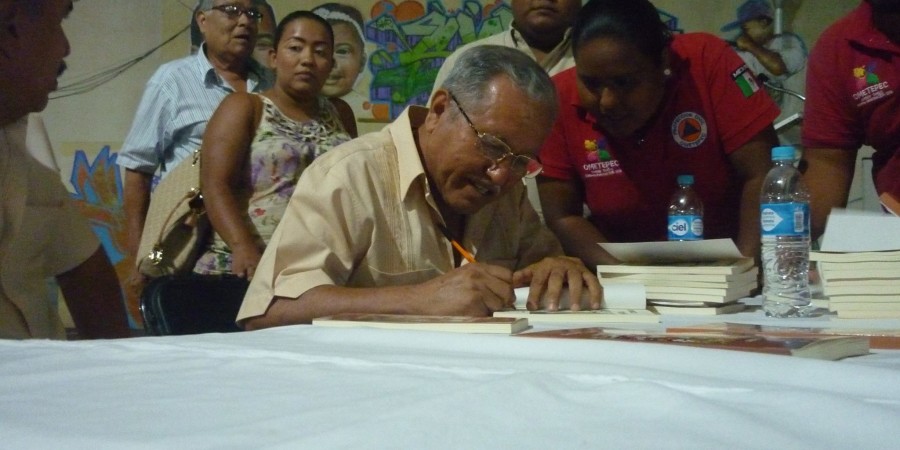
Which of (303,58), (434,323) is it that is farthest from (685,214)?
(303,58)

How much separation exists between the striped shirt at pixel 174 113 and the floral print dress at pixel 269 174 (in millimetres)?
581

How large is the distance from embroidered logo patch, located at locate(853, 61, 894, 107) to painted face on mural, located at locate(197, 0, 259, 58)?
183 centimetres

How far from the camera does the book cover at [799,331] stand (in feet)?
3.30

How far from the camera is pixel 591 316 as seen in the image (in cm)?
135

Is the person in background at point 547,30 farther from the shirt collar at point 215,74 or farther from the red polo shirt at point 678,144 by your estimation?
the shirt collar at point 215,74

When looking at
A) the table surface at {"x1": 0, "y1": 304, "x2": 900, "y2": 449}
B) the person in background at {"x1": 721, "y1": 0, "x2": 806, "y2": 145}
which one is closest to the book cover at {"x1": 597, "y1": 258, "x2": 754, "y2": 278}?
the table surface at {"x1": 0, "y1": 304, "x2": 900, "y2": 449}

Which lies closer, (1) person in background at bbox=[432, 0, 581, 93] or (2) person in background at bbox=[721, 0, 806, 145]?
(1) person in background at bbox=[432, 0, 581, 93]

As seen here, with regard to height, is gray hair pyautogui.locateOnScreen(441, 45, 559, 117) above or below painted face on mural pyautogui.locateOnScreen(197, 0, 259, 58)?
below

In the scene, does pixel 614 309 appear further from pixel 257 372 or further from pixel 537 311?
pixel 257 372

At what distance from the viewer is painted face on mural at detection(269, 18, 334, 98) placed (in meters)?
2.31

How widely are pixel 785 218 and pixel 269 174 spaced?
4.23ft

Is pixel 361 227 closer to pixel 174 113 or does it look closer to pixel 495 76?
pixel 495 76

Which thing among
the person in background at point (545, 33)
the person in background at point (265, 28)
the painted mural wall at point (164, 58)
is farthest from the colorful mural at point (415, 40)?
the person in background at point (545, 33)

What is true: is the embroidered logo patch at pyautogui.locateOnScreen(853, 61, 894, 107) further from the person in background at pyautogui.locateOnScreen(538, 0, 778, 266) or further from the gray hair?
the gray hair
